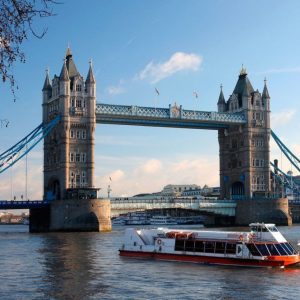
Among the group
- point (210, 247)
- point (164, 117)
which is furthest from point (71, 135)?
point (210, 247)

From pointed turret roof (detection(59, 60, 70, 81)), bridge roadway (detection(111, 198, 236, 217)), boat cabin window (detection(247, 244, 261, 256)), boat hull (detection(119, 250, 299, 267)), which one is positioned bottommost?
boat hull (detection(119, 250, 299, 267))

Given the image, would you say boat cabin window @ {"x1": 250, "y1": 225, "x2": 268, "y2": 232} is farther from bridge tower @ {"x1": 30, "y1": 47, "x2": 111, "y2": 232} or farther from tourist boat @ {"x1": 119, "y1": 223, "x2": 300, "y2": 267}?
bridge tower @ {"x1": 30, "y1": 47, "x2": 111, "y2": 232}

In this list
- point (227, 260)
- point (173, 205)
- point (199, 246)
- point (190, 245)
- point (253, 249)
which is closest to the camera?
point (253, 249)

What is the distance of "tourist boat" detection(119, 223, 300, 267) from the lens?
4866 cm

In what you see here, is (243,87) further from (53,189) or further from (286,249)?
(286,249)

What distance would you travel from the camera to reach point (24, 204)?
105000 millimetres

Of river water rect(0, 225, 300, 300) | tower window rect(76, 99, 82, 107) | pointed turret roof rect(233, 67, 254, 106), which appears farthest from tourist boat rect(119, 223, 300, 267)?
pointed turret roof rect(233, 67, 254, 106)

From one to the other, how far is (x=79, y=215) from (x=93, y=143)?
17.0 m

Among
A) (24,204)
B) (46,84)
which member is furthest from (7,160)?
(46,84)

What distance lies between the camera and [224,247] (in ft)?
166

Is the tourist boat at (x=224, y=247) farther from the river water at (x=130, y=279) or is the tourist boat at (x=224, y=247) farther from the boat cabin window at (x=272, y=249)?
the river water at (x=130, y=279)

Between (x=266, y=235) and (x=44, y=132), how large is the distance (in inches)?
2804

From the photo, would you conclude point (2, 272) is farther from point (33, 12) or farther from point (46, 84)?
point (46, 84)

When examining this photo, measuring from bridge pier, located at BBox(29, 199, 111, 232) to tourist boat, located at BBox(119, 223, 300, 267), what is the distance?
47995 millimetres
